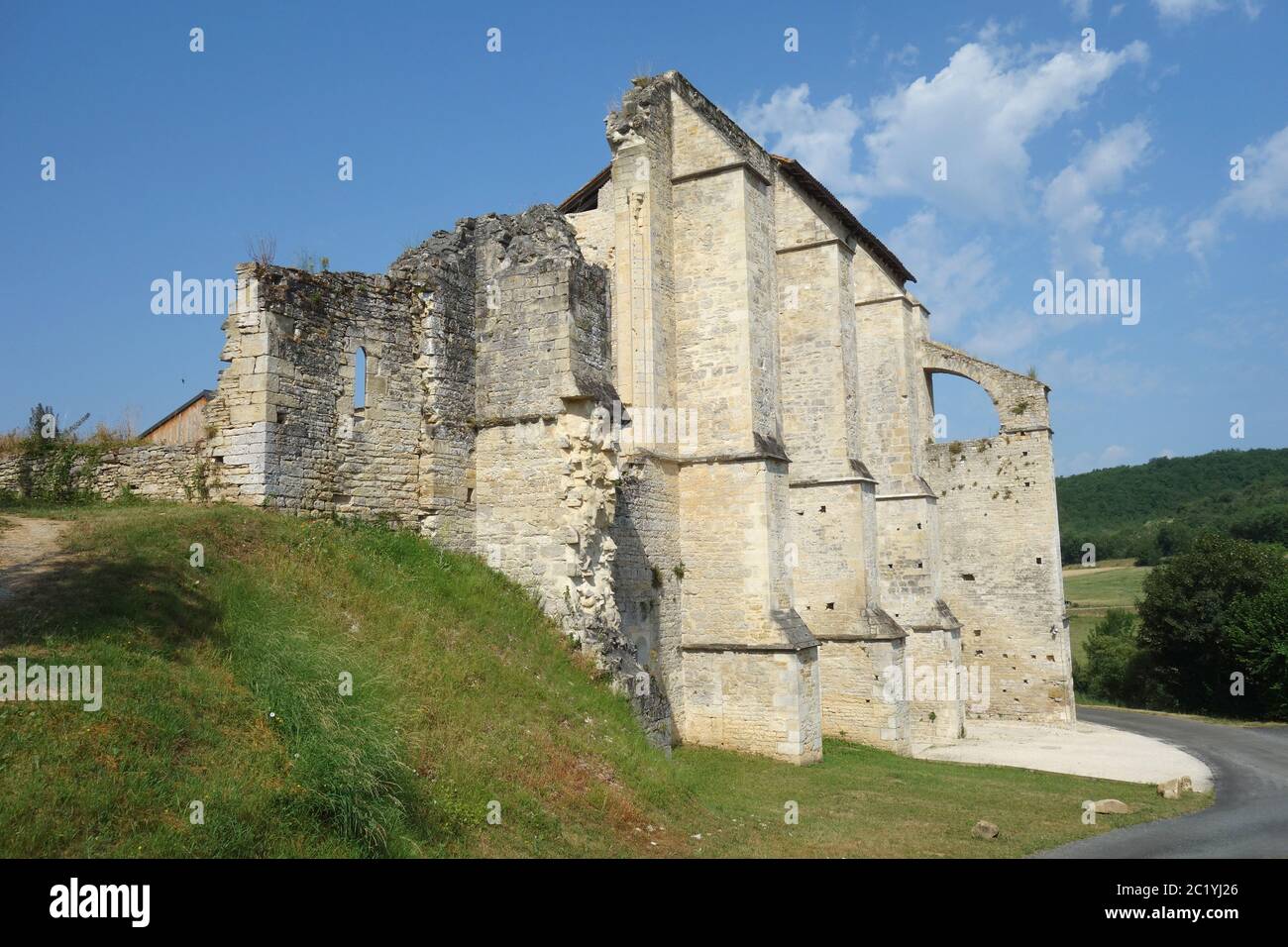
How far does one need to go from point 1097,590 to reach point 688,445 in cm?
5168

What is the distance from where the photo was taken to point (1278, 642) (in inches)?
1014

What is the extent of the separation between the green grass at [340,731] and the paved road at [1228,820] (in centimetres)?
61

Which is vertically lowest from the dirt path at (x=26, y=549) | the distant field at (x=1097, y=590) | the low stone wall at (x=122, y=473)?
the distant field at (x=1097, y=590)

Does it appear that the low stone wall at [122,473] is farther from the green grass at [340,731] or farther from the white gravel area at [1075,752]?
the white gravel area at [1075,752]

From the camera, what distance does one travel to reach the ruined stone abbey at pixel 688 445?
35.7 feet

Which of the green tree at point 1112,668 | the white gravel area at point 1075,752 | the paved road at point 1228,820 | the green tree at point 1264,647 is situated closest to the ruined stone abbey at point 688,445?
the white gravel area at point 1075,752

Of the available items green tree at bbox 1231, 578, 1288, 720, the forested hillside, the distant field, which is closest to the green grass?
green tree at bbox 1231, 578, 1288, 720

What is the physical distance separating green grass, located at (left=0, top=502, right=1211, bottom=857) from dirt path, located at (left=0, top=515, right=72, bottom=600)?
0.21 meters

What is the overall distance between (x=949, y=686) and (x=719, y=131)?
518 inches

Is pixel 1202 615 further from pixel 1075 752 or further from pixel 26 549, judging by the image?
pixel 26 549

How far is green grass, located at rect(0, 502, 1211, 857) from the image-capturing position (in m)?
5.70
